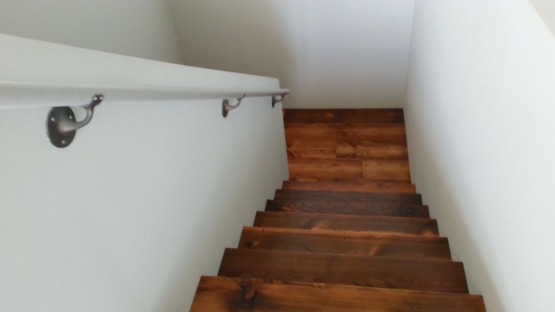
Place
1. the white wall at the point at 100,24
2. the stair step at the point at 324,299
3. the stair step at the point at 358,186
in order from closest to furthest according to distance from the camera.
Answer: the stair step at the point at 324,299 < the white wall at the point at 100,24 < the stair step at the point at 358,186

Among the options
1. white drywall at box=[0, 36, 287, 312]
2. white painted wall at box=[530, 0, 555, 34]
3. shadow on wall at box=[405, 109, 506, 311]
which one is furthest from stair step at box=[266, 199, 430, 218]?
white painted wall at box=[530, 0, 555, 34]

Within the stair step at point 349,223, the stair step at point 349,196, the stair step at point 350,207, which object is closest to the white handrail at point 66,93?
the stair step at point 349,223

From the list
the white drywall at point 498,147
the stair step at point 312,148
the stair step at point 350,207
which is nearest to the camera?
the white drywall at point 498,147

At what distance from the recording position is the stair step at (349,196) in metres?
2.55

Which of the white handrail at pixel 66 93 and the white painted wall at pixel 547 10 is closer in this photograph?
the white handrail at pixel 66 93

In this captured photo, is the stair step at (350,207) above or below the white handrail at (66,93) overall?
above

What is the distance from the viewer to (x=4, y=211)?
1.91 feet

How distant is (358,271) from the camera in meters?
1.40

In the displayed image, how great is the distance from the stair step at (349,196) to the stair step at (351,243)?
80 cm

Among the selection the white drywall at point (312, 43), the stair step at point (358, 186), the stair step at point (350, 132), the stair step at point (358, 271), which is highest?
the white drywall at point (312, 43)

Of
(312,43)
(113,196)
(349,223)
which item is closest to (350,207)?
(349,223)

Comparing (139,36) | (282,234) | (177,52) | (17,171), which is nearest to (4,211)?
(17,171)

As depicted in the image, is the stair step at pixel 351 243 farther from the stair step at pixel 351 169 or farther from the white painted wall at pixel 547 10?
the stair step at pixel 351 169

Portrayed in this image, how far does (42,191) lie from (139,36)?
8.07 feet
